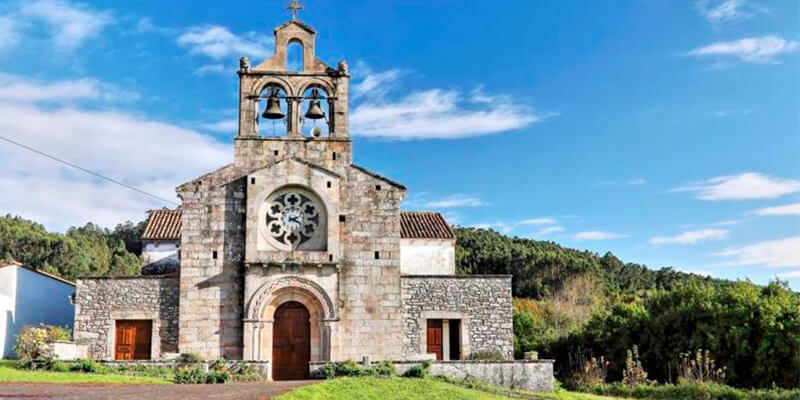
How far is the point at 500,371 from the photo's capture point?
22.7 m

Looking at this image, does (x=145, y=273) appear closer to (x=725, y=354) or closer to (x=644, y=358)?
(x=644, y=358)

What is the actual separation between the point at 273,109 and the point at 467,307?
30.8ft

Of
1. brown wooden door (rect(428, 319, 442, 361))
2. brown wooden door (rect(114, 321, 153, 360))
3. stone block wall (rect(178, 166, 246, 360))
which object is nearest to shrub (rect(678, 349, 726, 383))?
brown wooden door (rect(428, 319, 442, 361))

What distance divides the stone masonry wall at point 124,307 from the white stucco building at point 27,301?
3.88 m

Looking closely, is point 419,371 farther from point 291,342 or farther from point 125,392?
point 125,392

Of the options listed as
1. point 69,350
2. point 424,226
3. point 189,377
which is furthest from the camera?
point 424,226

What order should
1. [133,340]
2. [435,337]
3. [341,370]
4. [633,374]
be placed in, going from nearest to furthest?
[341,370] → [133,340] → [633,374] → [435,337]

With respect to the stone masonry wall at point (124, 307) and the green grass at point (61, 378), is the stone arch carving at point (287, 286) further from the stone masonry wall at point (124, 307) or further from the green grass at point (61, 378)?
the green grass at point (61, 378)

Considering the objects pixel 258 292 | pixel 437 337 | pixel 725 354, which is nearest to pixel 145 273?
pixel 258 292

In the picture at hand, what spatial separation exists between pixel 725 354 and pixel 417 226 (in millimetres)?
13688

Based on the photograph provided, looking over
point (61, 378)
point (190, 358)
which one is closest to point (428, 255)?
point (190, 358)

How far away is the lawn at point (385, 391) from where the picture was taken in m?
15.3

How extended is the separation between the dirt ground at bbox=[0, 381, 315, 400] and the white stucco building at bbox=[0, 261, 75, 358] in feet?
41.2

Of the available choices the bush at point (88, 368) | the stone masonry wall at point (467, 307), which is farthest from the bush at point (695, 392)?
the bush at point (88, 368)
